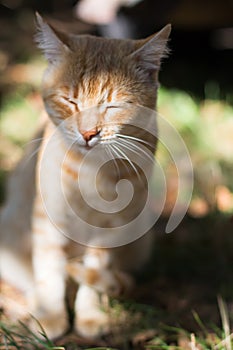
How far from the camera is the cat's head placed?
6.20 feet

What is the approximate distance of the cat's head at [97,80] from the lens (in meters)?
1.89

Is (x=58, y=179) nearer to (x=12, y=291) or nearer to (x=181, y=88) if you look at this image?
(x=12, y=291)

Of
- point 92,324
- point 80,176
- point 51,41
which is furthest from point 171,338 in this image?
point 51,41

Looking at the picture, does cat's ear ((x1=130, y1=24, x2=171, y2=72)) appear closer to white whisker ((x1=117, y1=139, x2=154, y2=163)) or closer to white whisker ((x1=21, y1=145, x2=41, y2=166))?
white whisker ((x1=117, y1=139, x2=154, y2=163))

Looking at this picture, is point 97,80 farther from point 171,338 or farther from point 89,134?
point 171,338

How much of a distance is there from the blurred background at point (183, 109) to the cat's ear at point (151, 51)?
1.04 m

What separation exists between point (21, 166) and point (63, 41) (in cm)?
73

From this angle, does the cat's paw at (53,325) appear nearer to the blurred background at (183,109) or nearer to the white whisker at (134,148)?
the blurred background at (183,109)

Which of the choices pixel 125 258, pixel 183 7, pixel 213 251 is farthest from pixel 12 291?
pixel 183 7

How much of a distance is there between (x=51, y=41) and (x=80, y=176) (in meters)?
0.51

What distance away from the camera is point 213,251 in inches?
112

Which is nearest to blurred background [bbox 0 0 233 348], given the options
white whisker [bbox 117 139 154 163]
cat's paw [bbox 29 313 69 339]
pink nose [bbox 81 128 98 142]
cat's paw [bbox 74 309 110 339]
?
cat's paw [bbox 74 309 110 339]

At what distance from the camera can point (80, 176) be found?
216 cm

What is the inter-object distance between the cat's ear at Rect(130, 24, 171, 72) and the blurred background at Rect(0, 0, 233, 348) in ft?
3.42
